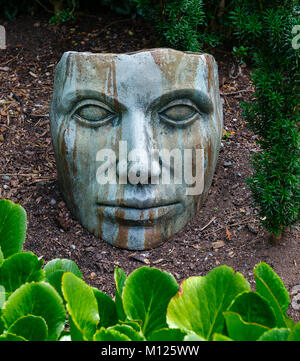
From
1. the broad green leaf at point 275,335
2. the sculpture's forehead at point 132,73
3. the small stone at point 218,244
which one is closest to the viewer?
the broad green leaf at point 275,335

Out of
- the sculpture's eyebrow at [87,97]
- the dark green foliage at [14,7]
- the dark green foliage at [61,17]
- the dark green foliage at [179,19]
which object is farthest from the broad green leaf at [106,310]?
the dark green foliage at [14,7]

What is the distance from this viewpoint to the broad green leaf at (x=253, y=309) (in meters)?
1.12

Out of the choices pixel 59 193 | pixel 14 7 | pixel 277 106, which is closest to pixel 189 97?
pixel 277 106

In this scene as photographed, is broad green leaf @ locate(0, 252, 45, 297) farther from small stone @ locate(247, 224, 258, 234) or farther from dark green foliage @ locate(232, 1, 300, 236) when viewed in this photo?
small stone @ locate(247, 224, 258, 234)

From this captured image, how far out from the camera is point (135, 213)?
3.33m

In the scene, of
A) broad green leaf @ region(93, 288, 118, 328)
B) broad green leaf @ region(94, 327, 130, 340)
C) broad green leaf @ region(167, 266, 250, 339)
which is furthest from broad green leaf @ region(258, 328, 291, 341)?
broad green leaf @ region(93, 288, 118, 328)

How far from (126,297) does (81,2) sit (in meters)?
4.63

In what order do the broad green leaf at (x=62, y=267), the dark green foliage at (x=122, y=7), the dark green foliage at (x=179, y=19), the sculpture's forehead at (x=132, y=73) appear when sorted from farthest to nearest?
1. the dark green foliage at (x=122, y=7)
2. the dark green foliage at (x=179, y=19)
3. the sculpture's forehead at (x=132, y=73)
4. the broad green leaf at (x=62, y=267)

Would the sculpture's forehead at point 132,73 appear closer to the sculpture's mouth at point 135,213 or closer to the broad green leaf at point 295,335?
the sculpture's mouth at point 135,213

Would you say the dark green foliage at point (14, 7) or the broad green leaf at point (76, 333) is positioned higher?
the dark green foliage at point (14, 7)

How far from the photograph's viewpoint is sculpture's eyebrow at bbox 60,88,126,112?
317cm

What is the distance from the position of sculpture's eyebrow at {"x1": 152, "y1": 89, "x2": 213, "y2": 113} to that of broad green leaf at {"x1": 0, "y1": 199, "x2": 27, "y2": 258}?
6.24 feet

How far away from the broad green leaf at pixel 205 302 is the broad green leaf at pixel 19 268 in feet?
1.19
